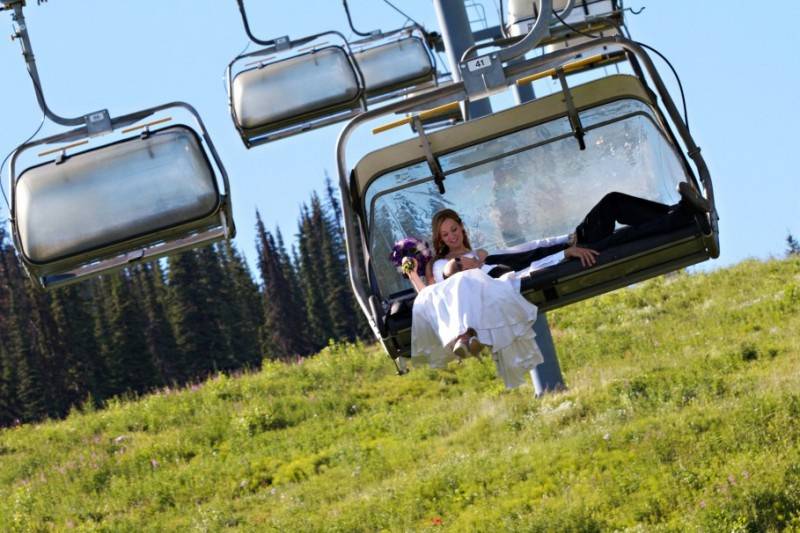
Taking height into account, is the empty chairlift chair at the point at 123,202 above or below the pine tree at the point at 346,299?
above

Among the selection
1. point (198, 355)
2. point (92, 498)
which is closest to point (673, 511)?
point (92, 498)

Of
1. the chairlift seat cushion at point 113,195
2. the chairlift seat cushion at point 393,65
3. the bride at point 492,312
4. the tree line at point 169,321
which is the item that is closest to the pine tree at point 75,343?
the tree line at point 169,321

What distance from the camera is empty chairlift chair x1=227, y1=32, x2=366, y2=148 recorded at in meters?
13.6

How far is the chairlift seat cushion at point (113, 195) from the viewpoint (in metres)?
8.99

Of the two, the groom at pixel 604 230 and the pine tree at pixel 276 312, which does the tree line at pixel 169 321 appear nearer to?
the pine tree at pixel 276 312

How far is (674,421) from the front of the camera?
727 inches

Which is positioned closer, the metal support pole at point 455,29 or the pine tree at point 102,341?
the metal support pole at point 455,29

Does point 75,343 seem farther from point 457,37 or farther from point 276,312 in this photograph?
point 457,37

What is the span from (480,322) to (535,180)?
2.71 meters

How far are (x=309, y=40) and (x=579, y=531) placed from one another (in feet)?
19.3

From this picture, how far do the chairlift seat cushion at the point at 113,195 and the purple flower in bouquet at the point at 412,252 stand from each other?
1733 mm

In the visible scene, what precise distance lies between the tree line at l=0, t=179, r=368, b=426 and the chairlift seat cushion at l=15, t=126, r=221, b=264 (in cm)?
6534

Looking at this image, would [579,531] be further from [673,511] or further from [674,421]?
[674,421]

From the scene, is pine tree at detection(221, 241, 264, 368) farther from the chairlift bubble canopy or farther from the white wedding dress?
the white wedding dress
